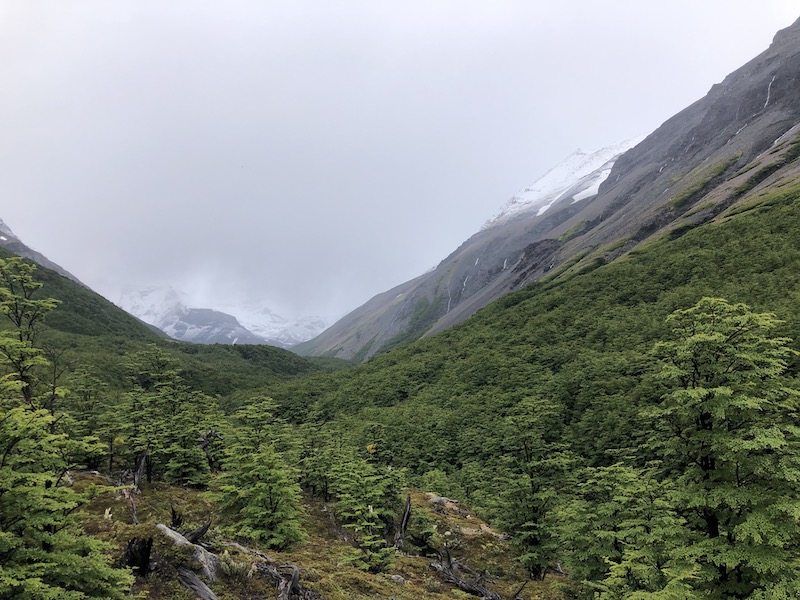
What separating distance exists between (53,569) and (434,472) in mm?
35260

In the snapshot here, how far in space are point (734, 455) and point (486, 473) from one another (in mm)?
28026

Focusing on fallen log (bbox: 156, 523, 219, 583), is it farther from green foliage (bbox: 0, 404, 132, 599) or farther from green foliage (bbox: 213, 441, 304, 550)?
green foliage (bbox: 213, 441, 304, 550)

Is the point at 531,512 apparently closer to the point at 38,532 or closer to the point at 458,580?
the point at 458,580

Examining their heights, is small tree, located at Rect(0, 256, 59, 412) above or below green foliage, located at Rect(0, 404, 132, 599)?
above

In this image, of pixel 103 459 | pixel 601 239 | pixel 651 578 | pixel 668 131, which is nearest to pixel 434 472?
pixel 103 459

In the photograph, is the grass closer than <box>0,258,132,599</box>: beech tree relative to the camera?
No

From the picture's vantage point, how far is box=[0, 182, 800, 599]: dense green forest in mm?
10305

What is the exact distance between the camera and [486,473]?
37156 millimetres

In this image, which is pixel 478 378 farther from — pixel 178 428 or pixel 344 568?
pixel 344 568

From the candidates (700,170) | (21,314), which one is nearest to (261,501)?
(21,314)

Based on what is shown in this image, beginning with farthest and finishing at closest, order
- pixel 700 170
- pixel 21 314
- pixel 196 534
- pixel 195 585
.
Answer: pixel 700 170 < pixel 21 314 < pixel 196 534 < pixel 195 585

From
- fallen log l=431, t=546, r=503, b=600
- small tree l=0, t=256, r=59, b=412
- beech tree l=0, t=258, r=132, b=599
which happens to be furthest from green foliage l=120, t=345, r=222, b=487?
beech tree l=0, t=258, r=132, b=599

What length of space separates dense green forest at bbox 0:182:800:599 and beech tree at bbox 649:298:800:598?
0.07 meters

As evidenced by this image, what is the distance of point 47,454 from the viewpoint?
27.9 ft
